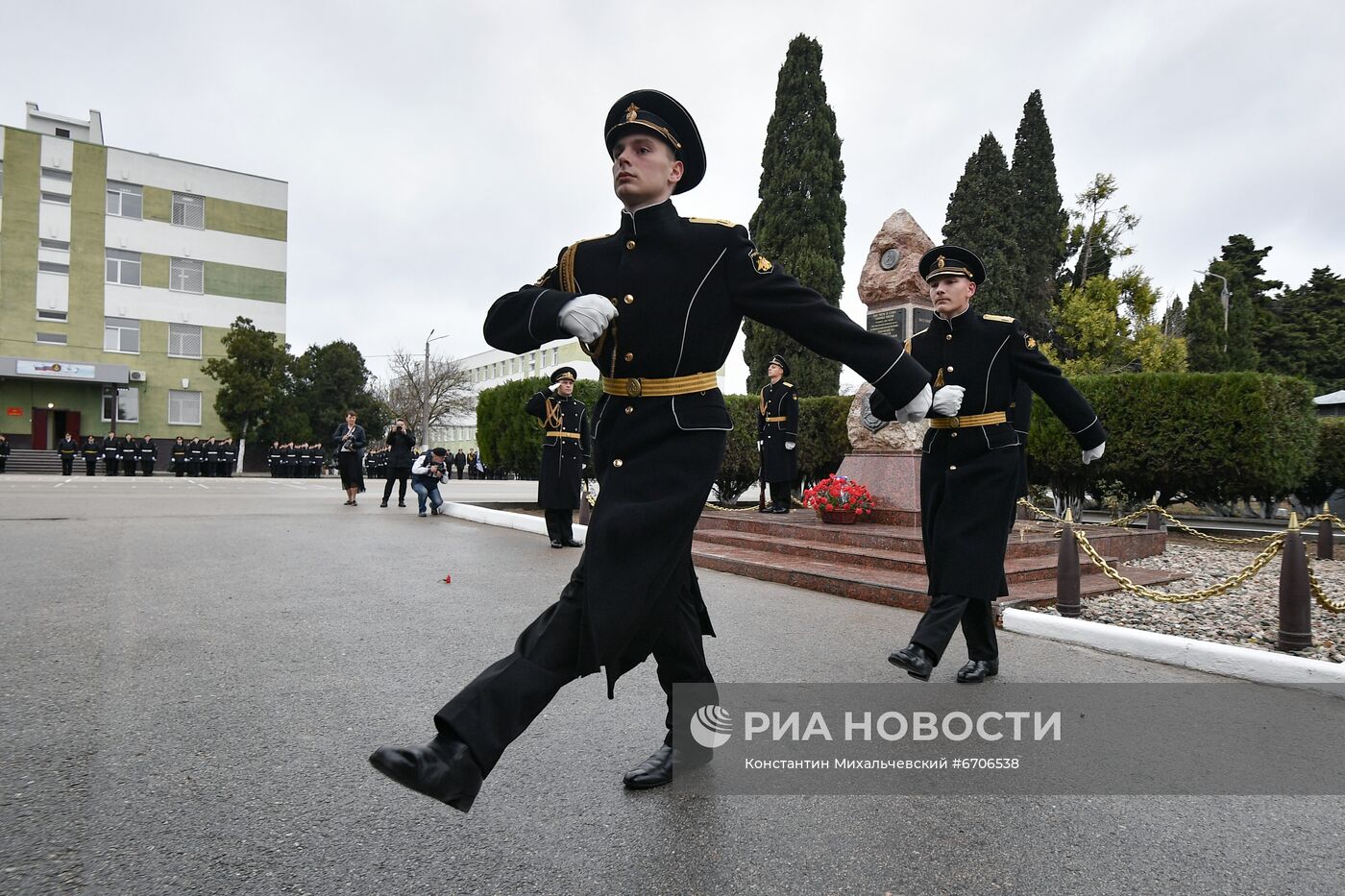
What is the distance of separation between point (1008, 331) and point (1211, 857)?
276 cm

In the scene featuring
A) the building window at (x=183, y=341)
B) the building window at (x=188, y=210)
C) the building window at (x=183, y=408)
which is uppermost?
the building window at (x=188, y=210)

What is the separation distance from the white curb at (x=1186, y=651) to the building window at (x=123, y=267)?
152ft

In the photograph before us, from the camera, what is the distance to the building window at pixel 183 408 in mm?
40844

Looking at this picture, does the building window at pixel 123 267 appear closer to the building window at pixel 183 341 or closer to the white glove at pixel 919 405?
the building window at pixel 183 341

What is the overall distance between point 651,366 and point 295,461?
37.6m

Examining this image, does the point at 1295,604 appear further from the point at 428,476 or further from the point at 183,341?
the point at 183,341

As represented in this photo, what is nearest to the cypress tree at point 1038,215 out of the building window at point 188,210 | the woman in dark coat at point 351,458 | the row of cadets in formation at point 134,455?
the woman in dark coat at point 351,458

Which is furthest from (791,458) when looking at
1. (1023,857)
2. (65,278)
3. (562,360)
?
(562,360)

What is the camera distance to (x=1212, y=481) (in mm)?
11820

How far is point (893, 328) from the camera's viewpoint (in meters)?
10.2

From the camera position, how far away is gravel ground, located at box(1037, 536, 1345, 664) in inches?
215

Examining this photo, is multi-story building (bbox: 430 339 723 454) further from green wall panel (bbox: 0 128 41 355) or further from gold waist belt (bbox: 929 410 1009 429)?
gold waist belt (bbox: 929 410 1009 429)

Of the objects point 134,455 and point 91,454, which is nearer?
point 91,454

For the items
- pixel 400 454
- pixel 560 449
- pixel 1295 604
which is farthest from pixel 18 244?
pixel 1295 604
